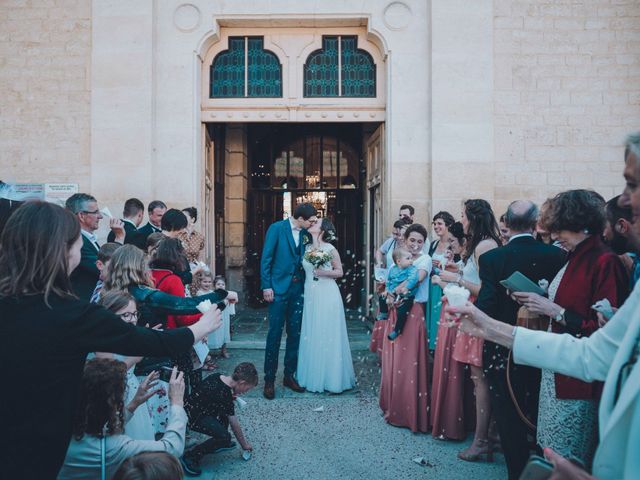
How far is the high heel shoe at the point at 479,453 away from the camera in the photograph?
456 centimetres

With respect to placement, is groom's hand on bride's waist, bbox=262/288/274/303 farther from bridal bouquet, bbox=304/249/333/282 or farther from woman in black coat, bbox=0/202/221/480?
woman in black coat, bbox=0/202/221/480

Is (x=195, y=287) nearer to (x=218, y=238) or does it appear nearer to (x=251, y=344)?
(x=251, y=344)

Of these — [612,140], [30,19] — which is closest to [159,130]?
[30,19]

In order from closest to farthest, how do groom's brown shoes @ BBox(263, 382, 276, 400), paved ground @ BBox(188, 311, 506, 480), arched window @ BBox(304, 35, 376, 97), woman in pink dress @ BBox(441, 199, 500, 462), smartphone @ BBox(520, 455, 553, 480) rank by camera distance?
1. smartphone @ BBox(520, 455, 553, 480)
2. paved ground @ BBox(188, 311, 506, 480)
3. woman in pink dress @ BBox(441, 199, 500, 462)
4. groom's brown shoes @ BBox(263, 382, 276, 400)
5. arched window @ BBox(304, 35, 376, 97)

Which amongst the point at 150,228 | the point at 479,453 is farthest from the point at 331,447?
the point at 150,228

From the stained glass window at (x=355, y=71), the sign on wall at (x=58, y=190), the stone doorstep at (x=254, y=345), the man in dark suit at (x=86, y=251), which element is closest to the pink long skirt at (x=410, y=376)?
the man in dark suit at (x=86, y=251)

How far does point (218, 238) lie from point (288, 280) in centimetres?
505

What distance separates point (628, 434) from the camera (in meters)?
1.57

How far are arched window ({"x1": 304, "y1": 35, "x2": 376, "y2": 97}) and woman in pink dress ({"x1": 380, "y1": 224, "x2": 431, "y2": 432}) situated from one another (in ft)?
15.4

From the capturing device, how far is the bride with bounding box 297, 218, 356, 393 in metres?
6.40

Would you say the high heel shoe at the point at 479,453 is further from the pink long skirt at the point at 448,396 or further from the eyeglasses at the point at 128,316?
the eyeglasses at the point at 128,316

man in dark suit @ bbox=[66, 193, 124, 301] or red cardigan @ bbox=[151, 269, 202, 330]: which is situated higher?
man in dark suit @ bbox=[66, 193, 124, 301]

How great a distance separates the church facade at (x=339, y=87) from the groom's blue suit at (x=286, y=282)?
2691 millimetres

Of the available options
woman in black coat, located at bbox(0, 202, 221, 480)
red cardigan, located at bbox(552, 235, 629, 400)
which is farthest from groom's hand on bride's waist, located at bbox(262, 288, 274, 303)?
woman in black coat, located at bbox(0, 202, 221, 480)
